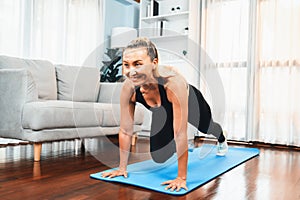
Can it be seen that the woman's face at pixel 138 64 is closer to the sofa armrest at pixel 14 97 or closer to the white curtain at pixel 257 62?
the sofa armrest at pixel 14 97

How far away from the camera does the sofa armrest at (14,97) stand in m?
1.94

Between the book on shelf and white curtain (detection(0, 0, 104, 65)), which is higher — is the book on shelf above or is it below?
above

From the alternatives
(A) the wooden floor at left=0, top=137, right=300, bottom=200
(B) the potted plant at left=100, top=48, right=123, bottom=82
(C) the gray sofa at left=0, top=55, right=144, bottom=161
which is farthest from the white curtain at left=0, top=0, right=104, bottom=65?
(B) the potted plant at left=100, top=48, right=123, bottom=82

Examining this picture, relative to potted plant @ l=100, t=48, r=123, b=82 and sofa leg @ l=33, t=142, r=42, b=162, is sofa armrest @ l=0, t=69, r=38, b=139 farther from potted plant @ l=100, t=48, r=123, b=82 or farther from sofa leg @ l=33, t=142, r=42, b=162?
potted plant @ l=100, t=48, r=123, b=82

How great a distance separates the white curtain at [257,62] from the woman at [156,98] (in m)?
1.63

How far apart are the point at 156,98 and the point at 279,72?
212 centimetres

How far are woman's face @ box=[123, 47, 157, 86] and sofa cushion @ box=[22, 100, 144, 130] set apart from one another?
0.41 metres

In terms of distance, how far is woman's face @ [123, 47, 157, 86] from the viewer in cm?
125

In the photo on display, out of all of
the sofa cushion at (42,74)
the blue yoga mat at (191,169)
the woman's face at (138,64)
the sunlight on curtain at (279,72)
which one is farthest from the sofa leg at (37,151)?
the sunlight on curtain at (279,72)

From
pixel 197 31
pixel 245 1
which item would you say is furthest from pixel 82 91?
pixel 245 1

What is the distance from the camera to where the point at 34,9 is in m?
3.21

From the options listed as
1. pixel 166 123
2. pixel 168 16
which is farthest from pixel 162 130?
pixel 168 16

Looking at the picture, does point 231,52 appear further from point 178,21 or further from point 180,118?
point 180,118

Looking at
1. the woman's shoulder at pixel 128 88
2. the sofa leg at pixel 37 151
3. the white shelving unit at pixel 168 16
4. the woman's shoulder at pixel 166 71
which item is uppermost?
the white shelving unit at pixel 168 16
